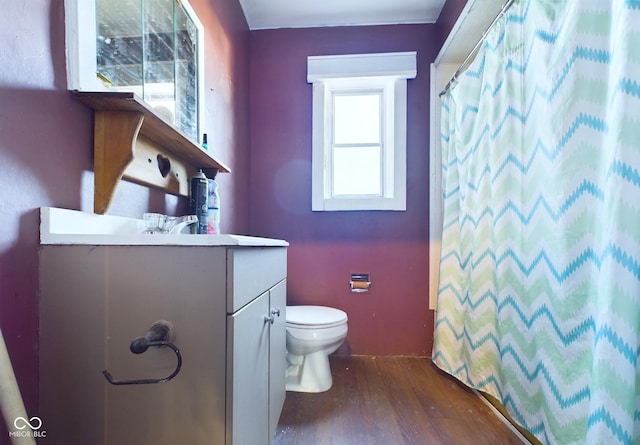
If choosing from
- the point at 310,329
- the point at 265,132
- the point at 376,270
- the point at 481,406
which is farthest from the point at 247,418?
the point at 265,132

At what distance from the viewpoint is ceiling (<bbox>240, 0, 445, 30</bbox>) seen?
1842mm

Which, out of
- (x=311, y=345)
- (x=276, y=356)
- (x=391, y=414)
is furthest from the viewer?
(x=311, y=345)

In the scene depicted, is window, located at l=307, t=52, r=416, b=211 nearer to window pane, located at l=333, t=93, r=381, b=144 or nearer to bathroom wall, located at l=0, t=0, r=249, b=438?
window pane, located at l=333, t=93, r=381, b=144

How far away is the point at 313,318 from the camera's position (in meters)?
1.51

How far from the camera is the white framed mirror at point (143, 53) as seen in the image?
702 mm

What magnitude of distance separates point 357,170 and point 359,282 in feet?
2.61

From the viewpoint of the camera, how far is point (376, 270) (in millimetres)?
1978

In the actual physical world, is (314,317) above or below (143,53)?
below

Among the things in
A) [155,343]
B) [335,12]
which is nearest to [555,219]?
[155,343]

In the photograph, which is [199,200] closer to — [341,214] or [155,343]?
[155,343]

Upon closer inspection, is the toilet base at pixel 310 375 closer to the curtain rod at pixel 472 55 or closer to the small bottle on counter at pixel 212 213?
the small bottle on counter at pixel 212 213

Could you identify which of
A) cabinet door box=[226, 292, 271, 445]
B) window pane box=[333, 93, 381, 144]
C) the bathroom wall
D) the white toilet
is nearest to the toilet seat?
the white toilet

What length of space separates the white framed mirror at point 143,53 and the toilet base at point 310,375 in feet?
4.03

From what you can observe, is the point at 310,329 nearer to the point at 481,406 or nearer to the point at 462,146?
the point at 481,406
